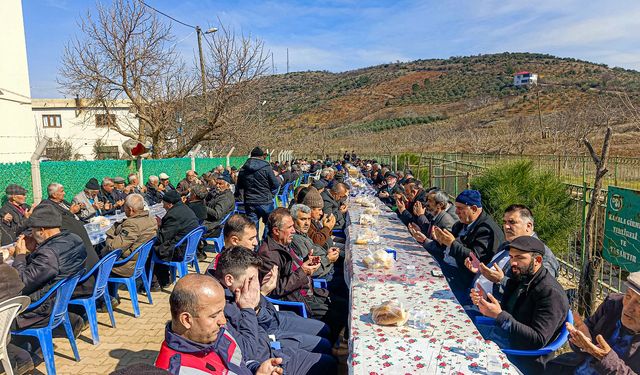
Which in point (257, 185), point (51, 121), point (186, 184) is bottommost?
point (186, 184)

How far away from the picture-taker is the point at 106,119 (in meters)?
15.5

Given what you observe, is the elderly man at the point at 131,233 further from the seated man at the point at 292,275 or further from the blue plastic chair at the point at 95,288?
the seated man at the point at 292,275

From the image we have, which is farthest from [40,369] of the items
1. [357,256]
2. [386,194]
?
[386,194]

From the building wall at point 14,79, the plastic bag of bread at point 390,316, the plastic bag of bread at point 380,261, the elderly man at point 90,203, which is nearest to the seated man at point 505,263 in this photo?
the plastic bag of bread at point 380,261

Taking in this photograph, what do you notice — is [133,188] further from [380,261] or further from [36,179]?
[380,261]

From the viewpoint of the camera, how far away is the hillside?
31.5 metres

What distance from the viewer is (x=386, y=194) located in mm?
9281

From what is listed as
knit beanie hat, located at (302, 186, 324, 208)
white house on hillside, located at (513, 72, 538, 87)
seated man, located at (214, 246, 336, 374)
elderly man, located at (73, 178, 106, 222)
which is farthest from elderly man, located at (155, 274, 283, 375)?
white house on hillside, located at (513, 72, 538, 87)

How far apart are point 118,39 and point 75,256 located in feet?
40.2

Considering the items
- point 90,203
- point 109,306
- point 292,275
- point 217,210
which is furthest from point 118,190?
point 292,275

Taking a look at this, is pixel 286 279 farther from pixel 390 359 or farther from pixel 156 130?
pixel 156 130

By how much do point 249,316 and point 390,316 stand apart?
0.85 metres

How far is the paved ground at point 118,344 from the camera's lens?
3.71 meters

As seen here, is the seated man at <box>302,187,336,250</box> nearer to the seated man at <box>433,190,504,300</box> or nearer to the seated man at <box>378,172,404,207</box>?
the seated man at <box>433,190,504,300</box>
